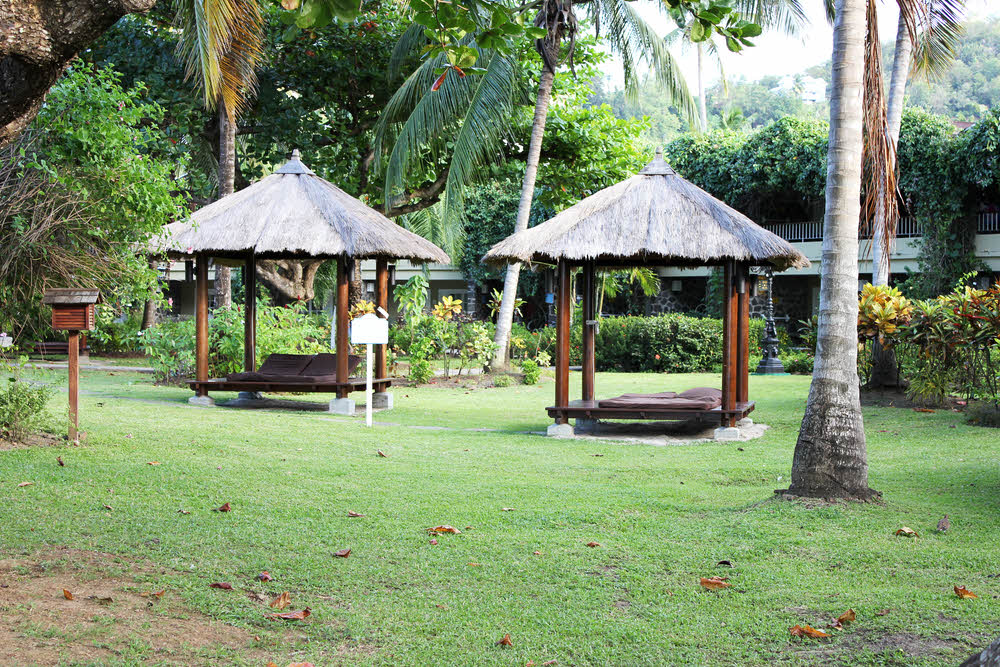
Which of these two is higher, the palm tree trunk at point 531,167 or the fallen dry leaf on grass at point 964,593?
the palm tree trunk at point 531,167

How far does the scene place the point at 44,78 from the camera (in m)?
3.38

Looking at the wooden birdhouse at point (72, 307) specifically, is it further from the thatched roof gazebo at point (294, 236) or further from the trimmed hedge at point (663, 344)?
the trimmed hedge at point (663, 344)

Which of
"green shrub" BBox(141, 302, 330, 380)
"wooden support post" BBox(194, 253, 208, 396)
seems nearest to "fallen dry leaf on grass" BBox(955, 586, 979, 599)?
"wooden support post" BBox(194, 253, 208, 396)

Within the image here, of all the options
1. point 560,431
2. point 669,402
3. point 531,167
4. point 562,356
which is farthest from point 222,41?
point 669,402

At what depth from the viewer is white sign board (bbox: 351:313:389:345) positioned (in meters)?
10.5

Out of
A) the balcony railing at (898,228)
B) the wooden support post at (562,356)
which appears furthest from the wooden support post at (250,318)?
the balcony railing at (898,228)

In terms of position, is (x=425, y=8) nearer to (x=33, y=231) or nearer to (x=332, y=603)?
(x=332, y=603)

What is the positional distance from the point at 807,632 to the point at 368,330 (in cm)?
742

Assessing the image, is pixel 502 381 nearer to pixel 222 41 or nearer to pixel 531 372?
pixel 531 372

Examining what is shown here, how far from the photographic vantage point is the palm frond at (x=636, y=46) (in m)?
18.1

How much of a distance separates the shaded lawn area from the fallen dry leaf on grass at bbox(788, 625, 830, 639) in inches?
2.8

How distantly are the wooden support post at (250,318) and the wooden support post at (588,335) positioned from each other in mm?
5260

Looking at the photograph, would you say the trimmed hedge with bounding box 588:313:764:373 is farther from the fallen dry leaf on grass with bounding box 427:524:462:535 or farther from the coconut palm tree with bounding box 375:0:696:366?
the fallen dry leaf on grass with bounding box 427:524:462:535

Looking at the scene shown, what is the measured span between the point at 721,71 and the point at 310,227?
11.2 meters
